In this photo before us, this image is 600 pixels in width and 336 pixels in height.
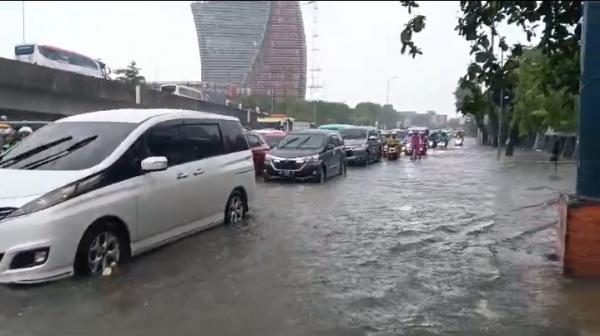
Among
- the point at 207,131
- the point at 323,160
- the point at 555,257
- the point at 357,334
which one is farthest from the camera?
the point at 323,160

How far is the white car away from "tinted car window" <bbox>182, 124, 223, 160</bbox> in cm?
2

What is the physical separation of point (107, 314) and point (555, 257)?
212 inches

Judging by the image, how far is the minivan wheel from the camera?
381 inches

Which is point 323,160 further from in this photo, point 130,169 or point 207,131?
point 130,169

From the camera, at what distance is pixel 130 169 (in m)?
7.12

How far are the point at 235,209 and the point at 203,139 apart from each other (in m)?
1.52

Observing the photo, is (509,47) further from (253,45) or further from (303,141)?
(253,45)

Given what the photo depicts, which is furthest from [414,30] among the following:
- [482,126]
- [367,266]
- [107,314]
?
[482,126]

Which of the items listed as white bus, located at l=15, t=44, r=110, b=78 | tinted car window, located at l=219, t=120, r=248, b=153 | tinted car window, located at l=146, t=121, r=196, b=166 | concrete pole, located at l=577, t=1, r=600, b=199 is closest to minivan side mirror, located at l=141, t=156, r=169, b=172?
tinted car window, located at l=146, t=121, r=196, b=166

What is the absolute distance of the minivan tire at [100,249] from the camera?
637cm

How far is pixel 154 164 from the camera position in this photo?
7121 mm

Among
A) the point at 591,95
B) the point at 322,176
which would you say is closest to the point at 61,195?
the point at 591,95

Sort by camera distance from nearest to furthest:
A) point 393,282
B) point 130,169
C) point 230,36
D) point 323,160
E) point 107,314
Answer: point 107,314, point 393,282, point 130,169, point 323,160, point 230,36

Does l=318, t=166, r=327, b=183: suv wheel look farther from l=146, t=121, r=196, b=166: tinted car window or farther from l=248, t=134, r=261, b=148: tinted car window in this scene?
l=146, t=121, r=196, b=166: tinted car window
